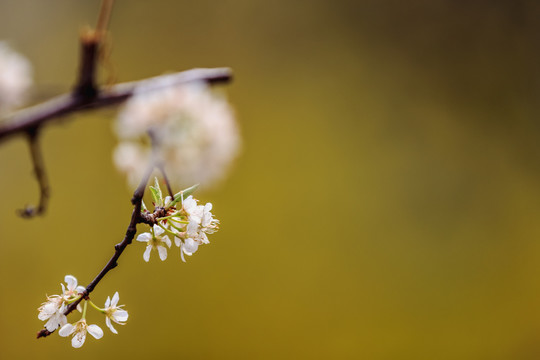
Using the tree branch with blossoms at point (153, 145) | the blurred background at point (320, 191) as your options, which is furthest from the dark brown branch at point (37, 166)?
the blurred background at point (320, 191)

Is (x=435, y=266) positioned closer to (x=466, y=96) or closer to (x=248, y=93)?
(x=466, y=96)

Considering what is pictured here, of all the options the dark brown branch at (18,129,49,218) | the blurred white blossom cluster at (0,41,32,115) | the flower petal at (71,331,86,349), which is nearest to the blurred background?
the blurred white blossom cluster at (0,41,32,115)

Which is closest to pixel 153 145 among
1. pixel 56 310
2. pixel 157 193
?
pixel 157 193

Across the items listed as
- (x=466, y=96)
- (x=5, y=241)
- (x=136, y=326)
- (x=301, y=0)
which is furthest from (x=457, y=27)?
(x=5, y=241)

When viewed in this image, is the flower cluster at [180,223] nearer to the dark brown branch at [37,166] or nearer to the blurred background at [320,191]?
the dark brown branch at [37,166]

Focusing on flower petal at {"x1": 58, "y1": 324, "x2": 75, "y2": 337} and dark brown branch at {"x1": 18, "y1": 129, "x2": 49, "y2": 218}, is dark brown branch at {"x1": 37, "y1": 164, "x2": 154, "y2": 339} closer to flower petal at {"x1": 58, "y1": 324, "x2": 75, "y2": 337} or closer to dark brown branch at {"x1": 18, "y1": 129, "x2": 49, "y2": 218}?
flower petal at {"x1": 58, "y1": 324, "x2": 75, "y2": 337}

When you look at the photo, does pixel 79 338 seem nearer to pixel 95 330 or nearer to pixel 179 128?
pixel 95 330
